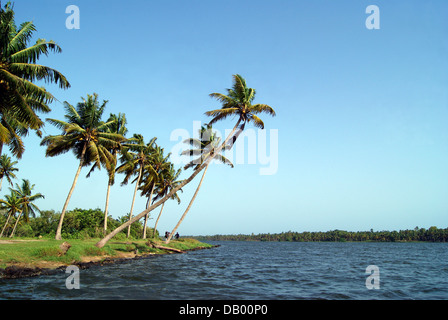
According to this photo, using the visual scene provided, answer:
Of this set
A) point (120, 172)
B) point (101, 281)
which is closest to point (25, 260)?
point (101, 281)

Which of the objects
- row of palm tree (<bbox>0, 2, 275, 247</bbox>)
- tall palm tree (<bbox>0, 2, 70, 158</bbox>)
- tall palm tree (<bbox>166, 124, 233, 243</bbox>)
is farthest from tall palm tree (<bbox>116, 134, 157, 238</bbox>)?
tall palm tree (<bbox>0, 2, 70, 158</bbox>)

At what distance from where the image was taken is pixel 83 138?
1085 inches

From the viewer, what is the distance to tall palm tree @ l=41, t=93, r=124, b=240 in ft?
86.4

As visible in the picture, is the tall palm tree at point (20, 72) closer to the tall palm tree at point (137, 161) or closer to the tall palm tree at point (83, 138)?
the tall palm tree at point (83, 138)

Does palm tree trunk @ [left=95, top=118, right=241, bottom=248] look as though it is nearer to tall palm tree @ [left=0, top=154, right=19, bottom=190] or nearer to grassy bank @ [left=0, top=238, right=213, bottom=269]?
grassy bank @ [left=0, top=238, right=213, bottom=269]

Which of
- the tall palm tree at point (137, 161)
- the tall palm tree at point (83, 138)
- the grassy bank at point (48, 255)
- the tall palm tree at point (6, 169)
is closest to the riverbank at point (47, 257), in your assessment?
the grassy bank at point (48, 255)

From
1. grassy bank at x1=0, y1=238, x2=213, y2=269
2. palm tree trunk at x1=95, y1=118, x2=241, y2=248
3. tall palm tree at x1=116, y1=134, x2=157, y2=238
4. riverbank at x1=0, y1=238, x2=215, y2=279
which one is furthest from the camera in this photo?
tall palm tree at x1=116, y1=134, x2=157, y2=238

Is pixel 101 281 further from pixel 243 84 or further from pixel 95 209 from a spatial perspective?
pixel 95 209

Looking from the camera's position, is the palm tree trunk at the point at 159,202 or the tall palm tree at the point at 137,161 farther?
the tall palm tree at the point at 137,161

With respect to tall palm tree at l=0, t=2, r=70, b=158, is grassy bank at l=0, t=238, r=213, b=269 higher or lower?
lower

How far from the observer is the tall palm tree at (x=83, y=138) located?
2634cm
